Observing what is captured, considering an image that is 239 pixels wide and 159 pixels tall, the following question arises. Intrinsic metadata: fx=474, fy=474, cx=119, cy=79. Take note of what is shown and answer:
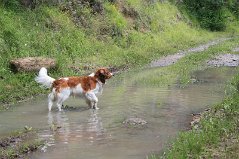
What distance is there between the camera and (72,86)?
44.1ft

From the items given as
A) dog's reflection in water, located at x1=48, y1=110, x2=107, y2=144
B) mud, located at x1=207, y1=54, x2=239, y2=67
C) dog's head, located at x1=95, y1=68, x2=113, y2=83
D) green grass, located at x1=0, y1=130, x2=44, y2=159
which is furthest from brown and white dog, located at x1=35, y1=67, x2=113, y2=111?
mud, located at x1=207, y1=54, x2=239, y2=67

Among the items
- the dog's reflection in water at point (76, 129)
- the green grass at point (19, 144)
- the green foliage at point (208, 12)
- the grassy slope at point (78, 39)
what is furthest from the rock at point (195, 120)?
the green foliage at point (208, 12)

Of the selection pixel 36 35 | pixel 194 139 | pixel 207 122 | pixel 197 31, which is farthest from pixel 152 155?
pixel 197 31

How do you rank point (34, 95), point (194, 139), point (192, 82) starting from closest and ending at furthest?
point (194, 139)
point (34, 95)
point (192, 82)

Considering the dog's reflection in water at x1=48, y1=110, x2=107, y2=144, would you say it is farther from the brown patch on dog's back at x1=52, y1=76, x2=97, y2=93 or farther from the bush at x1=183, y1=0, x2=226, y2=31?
Result: the bush at x1=183, y1=0, x2=226, y2=31

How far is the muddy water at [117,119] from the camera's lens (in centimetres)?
934

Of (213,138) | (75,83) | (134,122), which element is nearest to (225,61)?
(75,83)

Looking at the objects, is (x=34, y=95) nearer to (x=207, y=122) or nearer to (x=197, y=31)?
(x=207, y=122)

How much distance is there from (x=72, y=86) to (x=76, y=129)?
262 cm

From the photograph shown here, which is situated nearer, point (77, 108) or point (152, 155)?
point (152, 155)

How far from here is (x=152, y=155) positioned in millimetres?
8578

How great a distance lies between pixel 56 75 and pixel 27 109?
4651 millimetres

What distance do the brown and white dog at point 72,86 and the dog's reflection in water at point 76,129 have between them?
25.3 inches

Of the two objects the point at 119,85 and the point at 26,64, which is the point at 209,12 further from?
the point at 26,64
